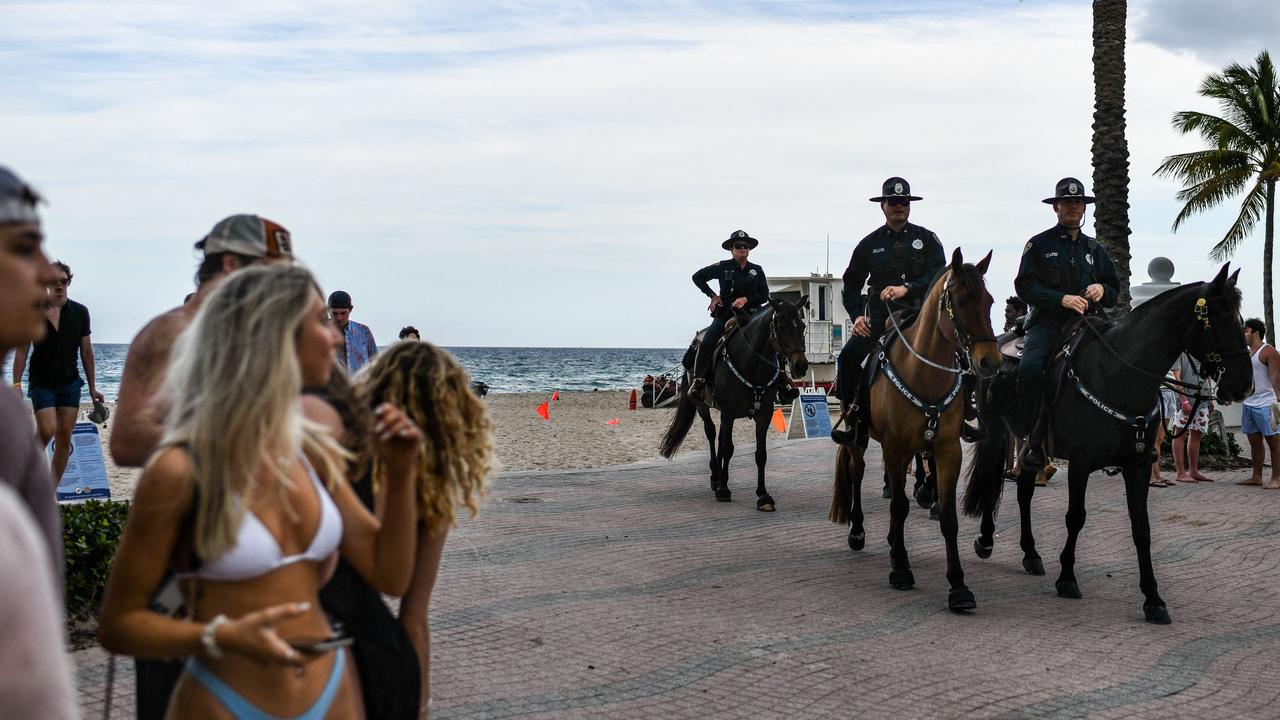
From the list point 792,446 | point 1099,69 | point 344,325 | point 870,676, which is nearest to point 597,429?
point 792,446

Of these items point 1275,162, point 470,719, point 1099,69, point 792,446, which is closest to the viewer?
point 470,719

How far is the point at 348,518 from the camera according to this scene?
9.74 feet

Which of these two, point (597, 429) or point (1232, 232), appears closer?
point (597, 429)

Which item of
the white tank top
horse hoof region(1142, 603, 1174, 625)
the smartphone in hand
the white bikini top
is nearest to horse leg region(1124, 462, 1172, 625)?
horse hoof region(1142, 603, 1174, 625)

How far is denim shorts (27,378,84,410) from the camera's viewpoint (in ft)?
35.7

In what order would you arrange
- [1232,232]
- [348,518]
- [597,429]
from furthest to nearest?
[1232,232] → [597,429] → [348,518]

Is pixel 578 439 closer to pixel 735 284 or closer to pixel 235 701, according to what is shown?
pixel 735 284

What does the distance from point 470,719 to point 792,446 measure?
16192 millimetres

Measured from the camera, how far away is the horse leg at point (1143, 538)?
8.16 metres

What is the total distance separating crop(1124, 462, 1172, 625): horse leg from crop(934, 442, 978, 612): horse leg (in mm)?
1100

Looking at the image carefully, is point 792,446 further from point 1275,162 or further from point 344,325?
point 1275,162

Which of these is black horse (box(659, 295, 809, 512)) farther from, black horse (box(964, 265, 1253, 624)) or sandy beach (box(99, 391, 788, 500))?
black horse (box(964, 265, 1253, 624))

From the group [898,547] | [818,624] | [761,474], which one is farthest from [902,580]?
[761,474]

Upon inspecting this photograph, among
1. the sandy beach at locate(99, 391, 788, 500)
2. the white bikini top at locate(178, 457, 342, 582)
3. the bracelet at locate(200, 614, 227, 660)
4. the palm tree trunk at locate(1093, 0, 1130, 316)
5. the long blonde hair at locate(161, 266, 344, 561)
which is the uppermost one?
the palm tree trunk at locate(1093, 0, 1130, 316)
